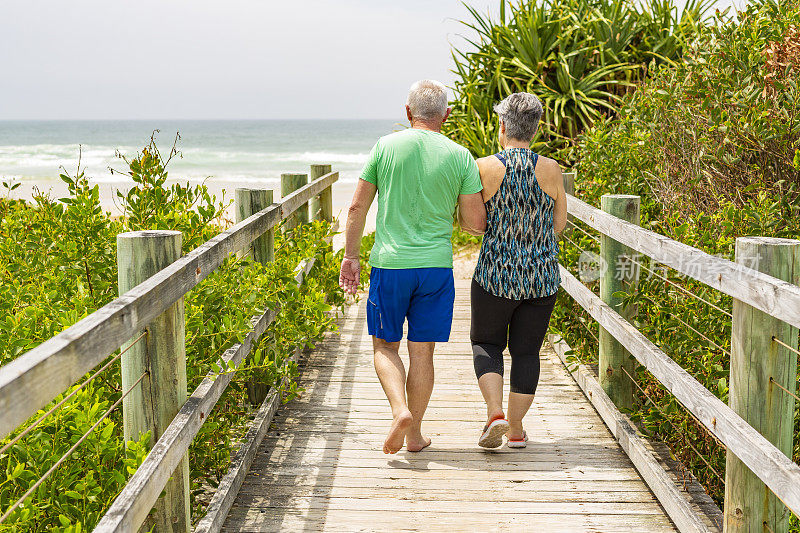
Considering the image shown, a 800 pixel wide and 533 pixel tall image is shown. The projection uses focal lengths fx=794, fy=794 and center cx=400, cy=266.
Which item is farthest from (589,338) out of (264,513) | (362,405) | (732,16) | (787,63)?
Result: (264,513)

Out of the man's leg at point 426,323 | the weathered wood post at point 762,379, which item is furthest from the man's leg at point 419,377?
the weathered wood post at point 762,379

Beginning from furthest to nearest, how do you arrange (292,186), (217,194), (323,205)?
(217,194) < (323,205) < (292,186)

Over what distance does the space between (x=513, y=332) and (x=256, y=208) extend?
1633 mm

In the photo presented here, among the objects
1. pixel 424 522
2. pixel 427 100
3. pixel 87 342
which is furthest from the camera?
pixel 427 100

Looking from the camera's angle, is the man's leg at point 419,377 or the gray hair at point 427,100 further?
the man's leg at point 419,377

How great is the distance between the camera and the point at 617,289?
4328 mm

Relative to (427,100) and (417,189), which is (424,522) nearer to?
(417,189)

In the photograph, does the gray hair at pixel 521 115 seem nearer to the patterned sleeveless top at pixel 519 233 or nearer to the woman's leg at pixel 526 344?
the patterned sleeveless top at pixel 519 233

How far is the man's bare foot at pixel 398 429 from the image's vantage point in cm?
366

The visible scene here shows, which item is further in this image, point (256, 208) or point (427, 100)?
point (256, 208)

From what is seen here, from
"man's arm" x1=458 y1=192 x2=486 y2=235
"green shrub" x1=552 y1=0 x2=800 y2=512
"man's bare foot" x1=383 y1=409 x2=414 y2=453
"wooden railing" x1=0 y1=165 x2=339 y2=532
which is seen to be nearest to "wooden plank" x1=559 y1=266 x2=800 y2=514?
"green shrub" x1=552 y1=0 x2=800 y2=512

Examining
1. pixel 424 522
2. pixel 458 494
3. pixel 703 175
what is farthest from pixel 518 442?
pixel 703 175

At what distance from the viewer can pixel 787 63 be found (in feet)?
15.8

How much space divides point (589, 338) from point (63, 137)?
79255 mm
